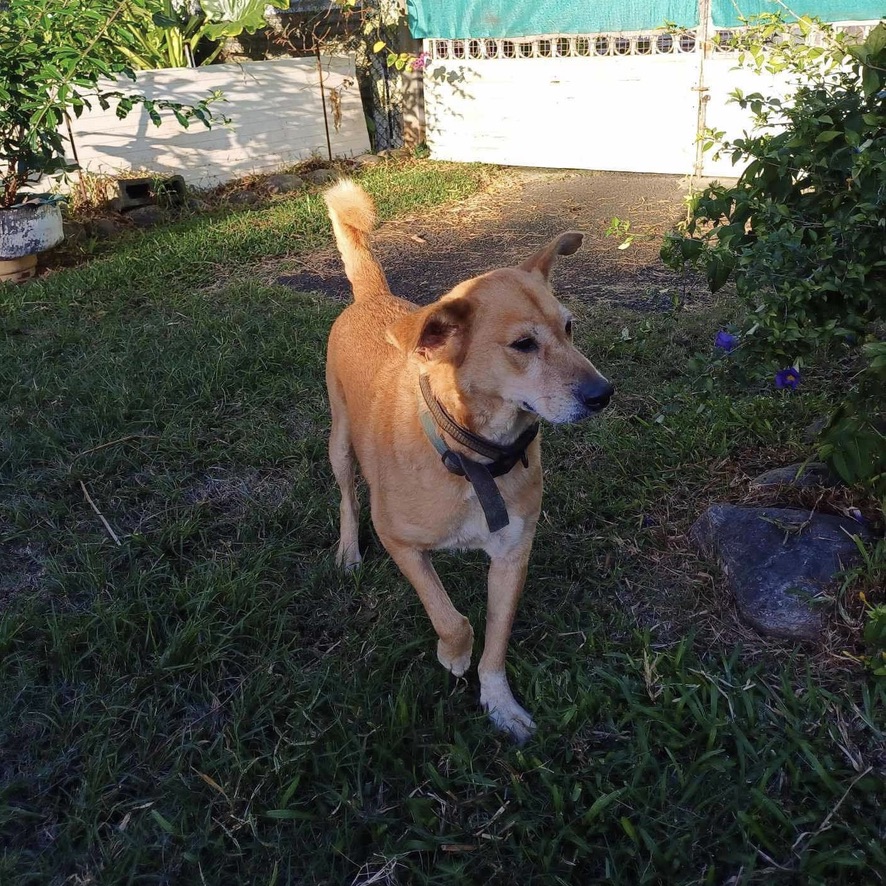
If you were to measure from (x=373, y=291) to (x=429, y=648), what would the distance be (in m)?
1.57

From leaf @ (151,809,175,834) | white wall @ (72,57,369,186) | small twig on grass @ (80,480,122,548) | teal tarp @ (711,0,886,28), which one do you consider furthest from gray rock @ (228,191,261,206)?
leaf @ (151,809,175,834)

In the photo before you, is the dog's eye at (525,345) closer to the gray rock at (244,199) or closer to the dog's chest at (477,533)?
the dog's chest at (477,533)

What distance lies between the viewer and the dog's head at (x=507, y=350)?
7.31ft

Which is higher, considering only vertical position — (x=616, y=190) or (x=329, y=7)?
(x=329, y=7)

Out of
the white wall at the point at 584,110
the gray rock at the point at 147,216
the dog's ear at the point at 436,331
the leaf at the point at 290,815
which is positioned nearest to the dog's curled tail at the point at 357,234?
the dog's ear at the point at 436,331

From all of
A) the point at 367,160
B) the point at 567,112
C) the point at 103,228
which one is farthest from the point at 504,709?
the point at 367,160

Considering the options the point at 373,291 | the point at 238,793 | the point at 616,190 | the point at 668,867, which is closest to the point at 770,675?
the point at 668,867

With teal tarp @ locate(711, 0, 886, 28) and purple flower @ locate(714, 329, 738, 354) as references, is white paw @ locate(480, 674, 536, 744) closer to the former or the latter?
purple flower @ locate(714, 329, 738, 354)

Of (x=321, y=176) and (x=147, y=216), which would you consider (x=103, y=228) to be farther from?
(x=321, y=176)

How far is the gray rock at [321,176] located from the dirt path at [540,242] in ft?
6.57

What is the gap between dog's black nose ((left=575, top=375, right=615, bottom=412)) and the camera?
2.21m

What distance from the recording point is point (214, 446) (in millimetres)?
3910

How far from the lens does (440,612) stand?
244cm

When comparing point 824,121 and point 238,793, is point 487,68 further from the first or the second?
point 238,793
